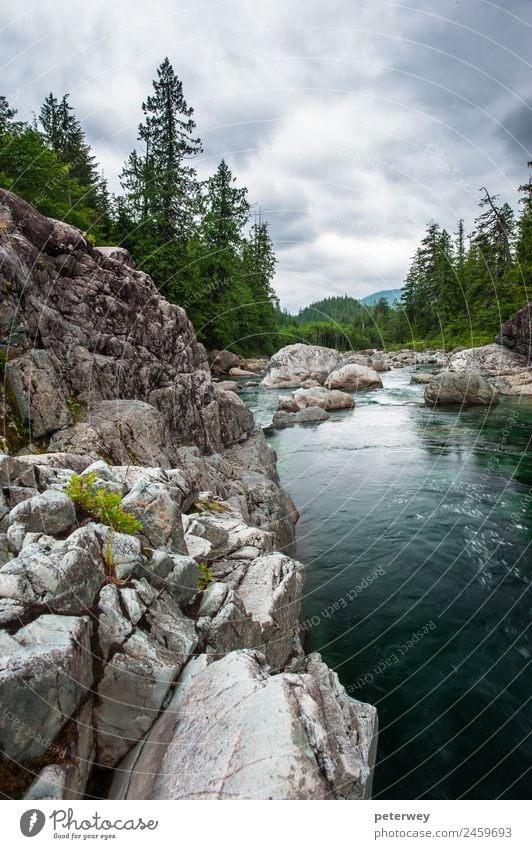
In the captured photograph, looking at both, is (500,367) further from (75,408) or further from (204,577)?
(204,577)

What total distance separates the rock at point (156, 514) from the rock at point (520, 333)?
4018 cm

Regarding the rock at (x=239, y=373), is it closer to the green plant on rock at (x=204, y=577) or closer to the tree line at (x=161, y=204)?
the tree line at (x=161, y=204)

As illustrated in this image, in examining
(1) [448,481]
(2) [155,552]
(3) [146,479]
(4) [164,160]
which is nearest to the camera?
(2) [155,552]

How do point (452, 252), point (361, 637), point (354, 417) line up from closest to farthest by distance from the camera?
point (361, 637) → point (354, 417) → point (452, 252)

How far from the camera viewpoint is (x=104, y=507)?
4.59 meters

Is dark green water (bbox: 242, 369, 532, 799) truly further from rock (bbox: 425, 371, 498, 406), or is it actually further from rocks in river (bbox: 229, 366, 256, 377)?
rocks in river (bbox: 229, 366, 256, 377)

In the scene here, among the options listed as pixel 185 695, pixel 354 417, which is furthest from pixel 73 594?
pixel 354 417

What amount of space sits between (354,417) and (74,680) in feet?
82.0

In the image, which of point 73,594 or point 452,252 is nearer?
point 73,594

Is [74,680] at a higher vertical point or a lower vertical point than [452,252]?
lower

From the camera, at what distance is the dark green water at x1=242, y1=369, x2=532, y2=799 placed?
19.1 feet

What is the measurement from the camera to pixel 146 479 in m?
5.51

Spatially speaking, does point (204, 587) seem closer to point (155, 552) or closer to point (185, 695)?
point (155, 552)

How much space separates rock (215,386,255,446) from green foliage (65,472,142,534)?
33.5 ft
